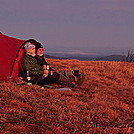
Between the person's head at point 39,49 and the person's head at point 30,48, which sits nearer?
the person's head at point 30,48

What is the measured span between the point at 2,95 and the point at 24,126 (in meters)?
1.66

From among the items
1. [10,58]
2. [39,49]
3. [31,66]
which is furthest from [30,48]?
[10,58]

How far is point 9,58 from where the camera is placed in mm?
6164

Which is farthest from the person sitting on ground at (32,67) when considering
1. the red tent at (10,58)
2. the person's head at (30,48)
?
the red tent at (10,58)

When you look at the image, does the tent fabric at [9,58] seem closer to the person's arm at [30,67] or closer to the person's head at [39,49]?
the person's arm at [30,67]

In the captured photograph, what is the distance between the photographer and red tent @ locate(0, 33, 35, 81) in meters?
6.08

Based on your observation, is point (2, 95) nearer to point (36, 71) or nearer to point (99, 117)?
point (36, 71)

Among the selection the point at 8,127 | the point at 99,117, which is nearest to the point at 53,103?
the point at 99,117

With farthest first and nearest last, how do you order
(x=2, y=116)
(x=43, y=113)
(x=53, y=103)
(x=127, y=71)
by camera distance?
1. (x=127, y=71)
2. (x=53, y=103)
3. (x=43, y=113)
4. (x=2, y=116)

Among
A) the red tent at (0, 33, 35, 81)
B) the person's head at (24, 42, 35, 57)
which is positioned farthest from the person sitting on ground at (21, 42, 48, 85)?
the red tent at (0, 33, 35, 81)

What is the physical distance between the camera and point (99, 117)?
3.51 metres

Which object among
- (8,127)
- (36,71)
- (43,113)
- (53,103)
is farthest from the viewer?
(36,71)

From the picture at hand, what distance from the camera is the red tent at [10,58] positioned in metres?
6.08

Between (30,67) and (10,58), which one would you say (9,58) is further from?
(30,67)
